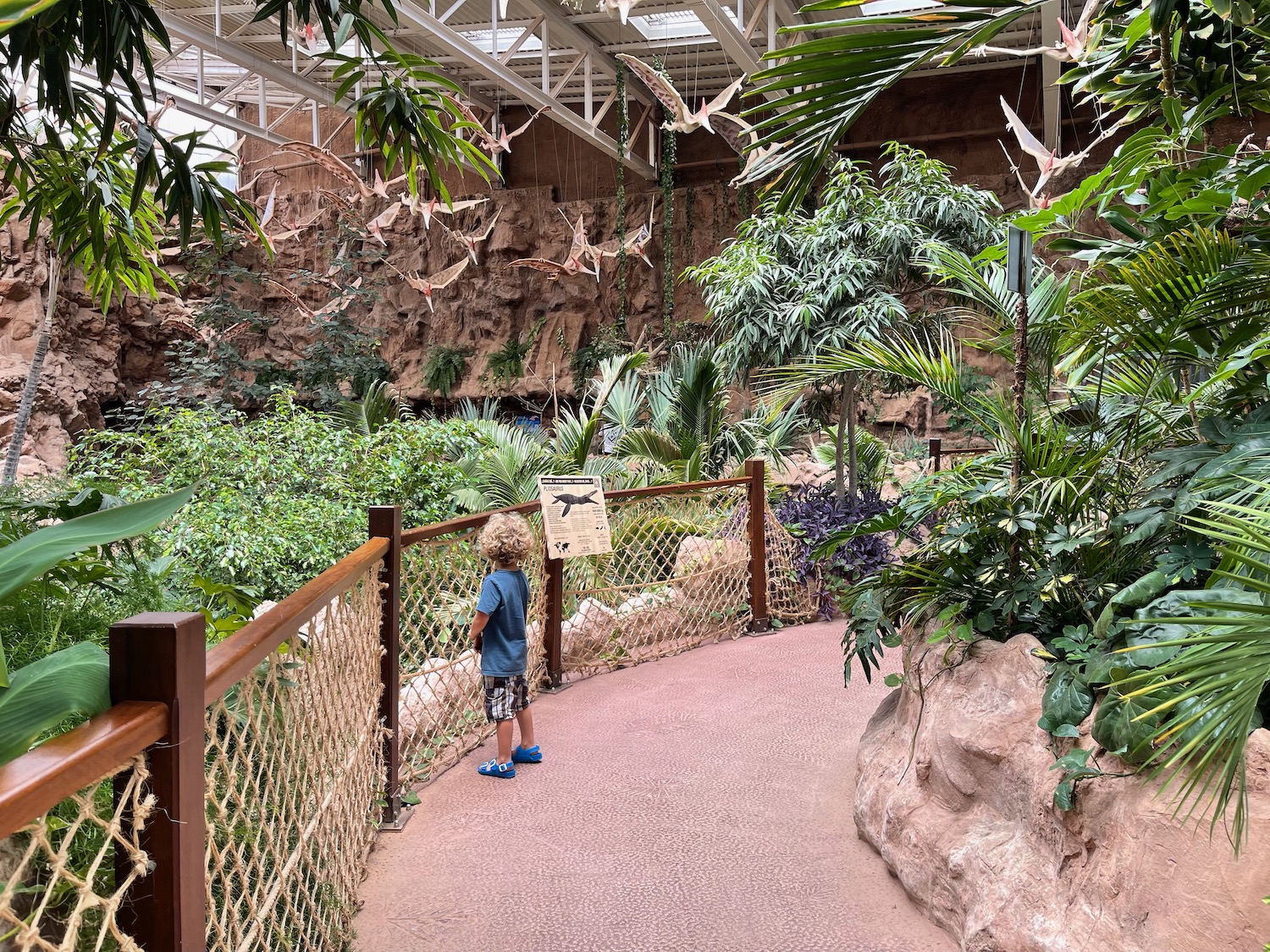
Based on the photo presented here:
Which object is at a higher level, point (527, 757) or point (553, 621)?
point (553, 621)

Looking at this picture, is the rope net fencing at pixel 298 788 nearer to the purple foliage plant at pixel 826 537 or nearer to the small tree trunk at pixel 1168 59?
the small tree trunk at pixel 1168 59

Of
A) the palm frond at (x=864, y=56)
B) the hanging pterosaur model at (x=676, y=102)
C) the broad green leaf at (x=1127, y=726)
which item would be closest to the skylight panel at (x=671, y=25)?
the hanging pterosaur model at (x=676, y=102)

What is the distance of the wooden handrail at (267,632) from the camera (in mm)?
1178

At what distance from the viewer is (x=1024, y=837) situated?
6.65ft

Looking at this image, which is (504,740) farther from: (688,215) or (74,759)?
(688,215)

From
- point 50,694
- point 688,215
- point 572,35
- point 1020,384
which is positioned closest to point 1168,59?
point 1020,384

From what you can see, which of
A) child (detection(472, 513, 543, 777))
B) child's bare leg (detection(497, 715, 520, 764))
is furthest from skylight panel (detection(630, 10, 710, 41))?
child's bare leg (detection(497, 715, 520, 764))

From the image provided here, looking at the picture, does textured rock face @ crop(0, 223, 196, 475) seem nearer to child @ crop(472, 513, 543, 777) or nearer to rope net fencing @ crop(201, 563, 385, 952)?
child @ crop(472, 513, 543, 777)

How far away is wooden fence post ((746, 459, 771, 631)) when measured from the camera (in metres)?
5.17

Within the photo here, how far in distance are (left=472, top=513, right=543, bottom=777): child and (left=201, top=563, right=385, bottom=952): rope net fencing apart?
547 millimetres

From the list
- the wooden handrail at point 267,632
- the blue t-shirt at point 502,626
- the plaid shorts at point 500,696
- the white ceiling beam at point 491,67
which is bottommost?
the plaid shorts at point 500,696

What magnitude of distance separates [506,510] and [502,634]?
2.00 ft

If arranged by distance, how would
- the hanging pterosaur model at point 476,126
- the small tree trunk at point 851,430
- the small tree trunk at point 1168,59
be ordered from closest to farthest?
the small tree trunk at point 1168,59
the hanging pterosaur model at point 476,126
the small tree trunk at point 851,430

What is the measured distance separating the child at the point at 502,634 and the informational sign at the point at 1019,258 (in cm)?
180
